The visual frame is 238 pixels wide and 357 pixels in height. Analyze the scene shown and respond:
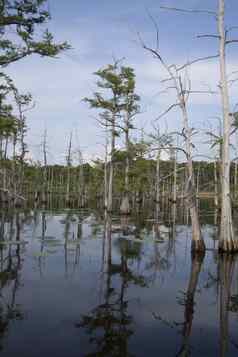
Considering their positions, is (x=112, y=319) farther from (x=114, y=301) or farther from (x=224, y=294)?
(x=224, y=294)

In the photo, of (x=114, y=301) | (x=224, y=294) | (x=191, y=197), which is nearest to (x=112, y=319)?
(x=114, y=301)

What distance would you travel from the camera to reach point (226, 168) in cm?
1271

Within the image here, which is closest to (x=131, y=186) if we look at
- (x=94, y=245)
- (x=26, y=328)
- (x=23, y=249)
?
(x=94, y=245)

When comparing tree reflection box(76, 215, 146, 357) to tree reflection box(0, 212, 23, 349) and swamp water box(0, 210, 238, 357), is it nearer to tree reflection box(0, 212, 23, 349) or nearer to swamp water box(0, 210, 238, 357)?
swamp water box(0, 210, 238, 357)

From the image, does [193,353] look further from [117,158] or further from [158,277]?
[117,158]

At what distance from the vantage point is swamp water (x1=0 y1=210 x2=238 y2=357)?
199 inches

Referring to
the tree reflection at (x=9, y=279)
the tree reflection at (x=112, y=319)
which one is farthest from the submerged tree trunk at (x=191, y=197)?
the tree reflection at (x=9, y=279)

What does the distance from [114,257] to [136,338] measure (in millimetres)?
6140

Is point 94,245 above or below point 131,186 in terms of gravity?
below

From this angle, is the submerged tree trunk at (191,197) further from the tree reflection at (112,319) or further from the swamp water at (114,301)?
the tree reflection at (112,319)

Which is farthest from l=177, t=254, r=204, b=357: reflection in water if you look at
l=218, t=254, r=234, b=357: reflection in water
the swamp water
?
l=218, t=254, r=234, b=357: reflection in water

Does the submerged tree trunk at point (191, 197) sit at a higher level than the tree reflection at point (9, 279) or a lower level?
higher

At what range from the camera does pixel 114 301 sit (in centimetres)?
699

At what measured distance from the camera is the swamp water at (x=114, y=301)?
5066mm
